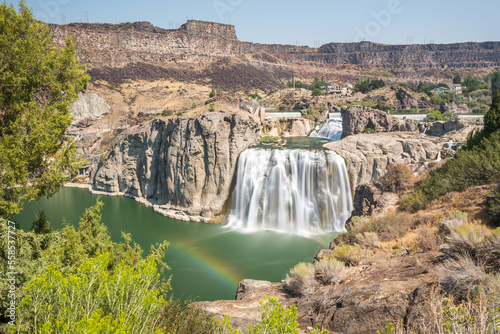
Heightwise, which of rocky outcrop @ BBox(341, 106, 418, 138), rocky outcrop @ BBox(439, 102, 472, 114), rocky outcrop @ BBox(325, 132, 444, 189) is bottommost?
rocky outcrop @ BBox(325, 132, 444, 189)

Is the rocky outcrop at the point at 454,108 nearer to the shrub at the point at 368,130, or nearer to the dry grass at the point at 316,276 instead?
the shrub at the point at 368,130

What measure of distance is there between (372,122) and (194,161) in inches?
705

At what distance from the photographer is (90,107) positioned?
6116 centimetres

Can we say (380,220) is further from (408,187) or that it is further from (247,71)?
(247,71)

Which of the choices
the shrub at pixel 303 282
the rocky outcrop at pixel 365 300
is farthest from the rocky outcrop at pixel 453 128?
the shrub at pixel 303 282

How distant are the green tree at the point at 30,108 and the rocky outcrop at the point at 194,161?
1836 cm

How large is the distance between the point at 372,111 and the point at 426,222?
1017 inches

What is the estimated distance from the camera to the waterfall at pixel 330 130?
3956 cm

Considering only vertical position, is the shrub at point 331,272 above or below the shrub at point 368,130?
below

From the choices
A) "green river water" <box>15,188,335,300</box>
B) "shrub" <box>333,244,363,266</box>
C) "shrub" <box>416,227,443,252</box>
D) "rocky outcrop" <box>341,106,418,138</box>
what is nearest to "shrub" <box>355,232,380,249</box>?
"shrub" <box>333,244,363,266</box>

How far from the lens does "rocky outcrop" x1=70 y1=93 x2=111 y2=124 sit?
59.0 meters

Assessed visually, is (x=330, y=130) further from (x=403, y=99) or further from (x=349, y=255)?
(x=349, y=255)

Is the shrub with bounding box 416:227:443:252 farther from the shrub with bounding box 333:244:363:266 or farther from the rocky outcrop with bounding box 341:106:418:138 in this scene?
the rocky outcrop with bounding box 341:106:418:138

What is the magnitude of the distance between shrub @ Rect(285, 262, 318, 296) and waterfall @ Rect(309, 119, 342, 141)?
Answer: 33225mm
